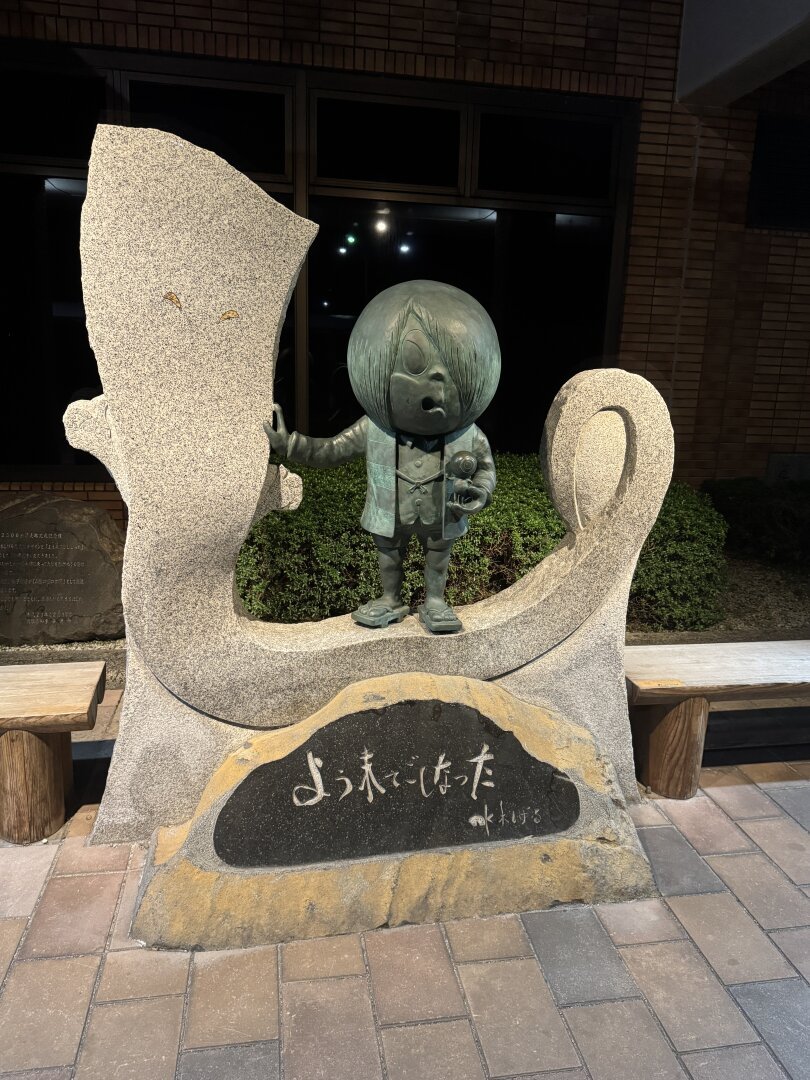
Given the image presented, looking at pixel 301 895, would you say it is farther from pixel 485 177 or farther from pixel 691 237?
pixel 691 237

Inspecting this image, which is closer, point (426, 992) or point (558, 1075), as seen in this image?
point (558, 1075)

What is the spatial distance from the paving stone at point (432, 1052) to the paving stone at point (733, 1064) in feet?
2.04

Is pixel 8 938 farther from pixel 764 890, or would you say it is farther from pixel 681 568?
pixel 681 568

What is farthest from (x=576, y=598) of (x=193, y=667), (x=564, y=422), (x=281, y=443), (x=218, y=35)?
(x=218, y=35)

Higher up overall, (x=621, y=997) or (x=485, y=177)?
(x=485, y=177)

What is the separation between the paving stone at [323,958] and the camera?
2523mm

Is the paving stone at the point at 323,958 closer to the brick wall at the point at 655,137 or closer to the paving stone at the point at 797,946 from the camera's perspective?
the paving stone at the point at 797,946

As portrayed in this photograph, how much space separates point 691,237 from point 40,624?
219 inches

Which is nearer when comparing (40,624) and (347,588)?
(347,588)

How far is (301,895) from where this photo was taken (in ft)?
8.81

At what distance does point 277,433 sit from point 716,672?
91.0 inches

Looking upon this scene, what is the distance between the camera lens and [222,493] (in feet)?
9.39

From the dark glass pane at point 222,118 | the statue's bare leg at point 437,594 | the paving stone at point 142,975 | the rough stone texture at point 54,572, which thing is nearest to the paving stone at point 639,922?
the statue's bare leg at point 437,594

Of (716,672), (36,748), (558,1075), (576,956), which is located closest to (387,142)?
(716,672)
